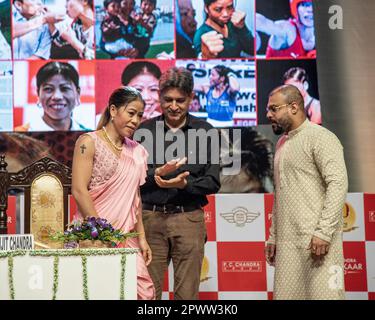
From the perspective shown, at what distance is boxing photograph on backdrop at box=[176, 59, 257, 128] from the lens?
602 centimetres

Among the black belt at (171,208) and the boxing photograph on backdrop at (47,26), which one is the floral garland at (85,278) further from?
the boxing photograph on backdrop at (47,26)

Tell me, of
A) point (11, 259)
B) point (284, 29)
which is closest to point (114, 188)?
point (11, 259)

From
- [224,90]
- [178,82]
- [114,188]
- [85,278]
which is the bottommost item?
[85,278]

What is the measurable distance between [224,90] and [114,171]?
6.99ft

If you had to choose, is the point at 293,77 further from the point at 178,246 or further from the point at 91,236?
the point at 91,236

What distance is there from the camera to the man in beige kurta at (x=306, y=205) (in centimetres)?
415

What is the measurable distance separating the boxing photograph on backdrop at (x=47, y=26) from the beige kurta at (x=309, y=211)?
2.35 meters

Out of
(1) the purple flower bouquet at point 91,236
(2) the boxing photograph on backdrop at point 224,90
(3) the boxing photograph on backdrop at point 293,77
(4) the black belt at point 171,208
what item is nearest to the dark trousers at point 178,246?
(4) the black belt at point 171,208

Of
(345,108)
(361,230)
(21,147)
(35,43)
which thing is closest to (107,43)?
(35,43)

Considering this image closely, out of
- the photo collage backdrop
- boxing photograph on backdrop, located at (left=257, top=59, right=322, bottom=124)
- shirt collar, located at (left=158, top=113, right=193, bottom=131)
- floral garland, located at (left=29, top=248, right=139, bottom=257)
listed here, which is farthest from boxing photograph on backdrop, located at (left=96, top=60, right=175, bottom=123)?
floral garland, located at (left=29, top=248, right=139, bottom=257)

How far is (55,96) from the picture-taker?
6055 mm

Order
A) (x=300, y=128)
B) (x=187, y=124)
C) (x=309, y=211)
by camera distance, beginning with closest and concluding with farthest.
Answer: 1. (x=309, y=211)
2. (x=300, y=128)
3. (x=187, y=124)

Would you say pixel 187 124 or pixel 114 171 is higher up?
pixel 187 124
